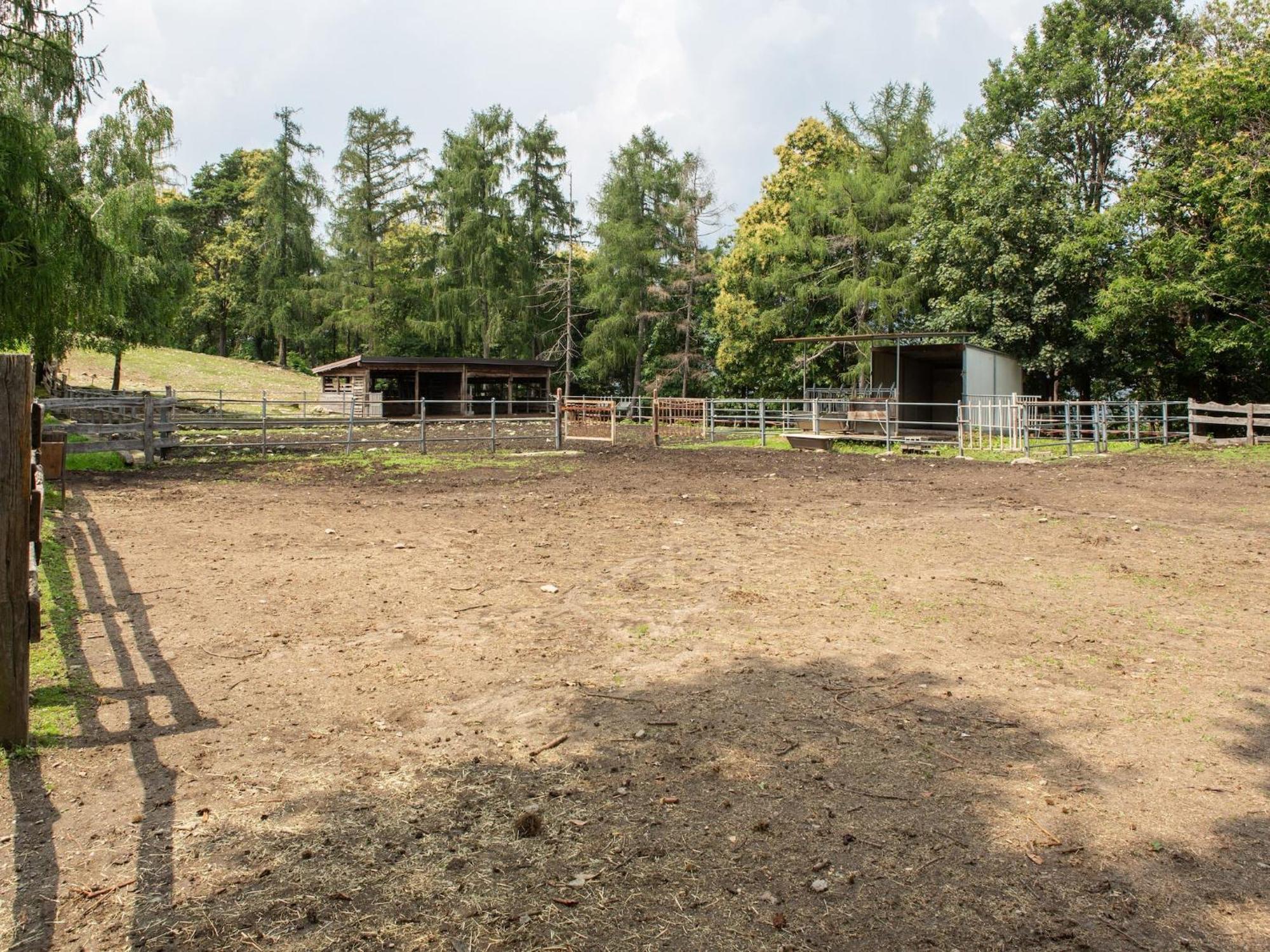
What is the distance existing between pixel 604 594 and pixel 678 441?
17.3 m

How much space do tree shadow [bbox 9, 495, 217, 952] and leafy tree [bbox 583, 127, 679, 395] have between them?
3834cm

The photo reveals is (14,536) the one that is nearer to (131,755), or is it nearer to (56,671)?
(131,755)

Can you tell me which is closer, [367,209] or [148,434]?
[148,434]

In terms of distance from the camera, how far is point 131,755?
3.40 metres

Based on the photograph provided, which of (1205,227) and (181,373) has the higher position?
(1205,227)

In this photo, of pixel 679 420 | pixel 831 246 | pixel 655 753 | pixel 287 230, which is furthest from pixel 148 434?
pixel 287 230

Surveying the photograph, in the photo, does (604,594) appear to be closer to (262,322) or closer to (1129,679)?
(1129,679)

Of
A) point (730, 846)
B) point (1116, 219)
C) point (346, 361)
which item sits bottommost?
point (730, 846)

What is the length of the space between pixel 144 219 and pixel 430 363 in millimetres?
13100

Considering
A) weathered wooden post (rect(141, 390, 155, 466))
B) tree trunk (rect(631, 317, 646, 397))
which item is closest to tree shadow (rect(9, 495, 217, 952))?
weathered wooden post (rect(141, 390, 155, 466))

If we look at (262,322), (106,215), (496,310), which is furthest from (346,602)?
(262,322)

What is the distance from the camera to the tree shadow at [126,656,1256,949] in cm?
234

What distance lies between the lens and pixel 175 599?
5.79 m

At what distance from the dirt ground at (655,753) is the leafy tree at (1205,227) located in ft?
60.3
